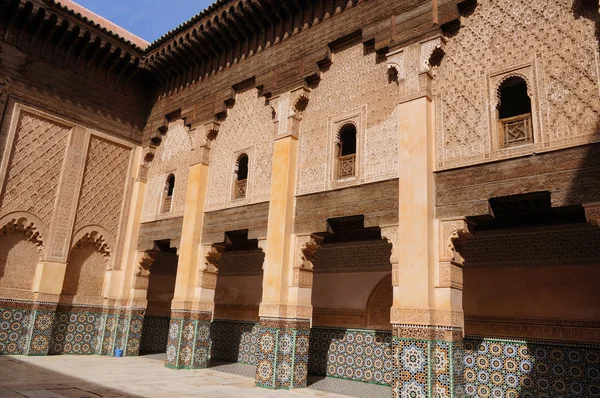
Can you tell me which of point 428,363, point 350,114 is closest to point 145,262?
point 350,114

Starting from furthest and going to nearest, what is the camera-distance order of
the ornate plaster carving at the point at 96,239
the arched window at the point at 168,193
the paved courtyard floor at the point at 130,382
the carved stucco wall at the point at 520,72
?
the arched window at the point at 168,193 → the ornate plaster carving at the point at 96,239 → the paved courtyard floor at the point at 130,382 → the carved stucco wall at the point at 520,72

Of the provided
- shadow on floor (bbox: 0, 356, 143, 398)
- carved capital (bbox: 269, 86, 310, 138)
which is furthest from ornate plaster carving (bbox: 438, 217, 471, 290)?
shadow on floor (bbox: 0, 356, 143, 398)

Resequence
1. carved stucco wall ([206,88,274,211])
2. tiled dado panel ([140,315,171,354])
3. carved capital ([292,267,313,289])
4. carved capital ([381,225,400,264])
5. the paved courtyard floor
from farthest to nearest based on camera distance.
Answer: tiled dado panel ([140,315,171,354]) → carved stucco wall ([206,88,274,211]) → carved capital ([292,267,313,289]) → carved capital ([381,225,400,264]) → the paved courtyard floor

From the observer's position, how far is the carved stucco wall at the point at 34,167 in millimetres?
8695

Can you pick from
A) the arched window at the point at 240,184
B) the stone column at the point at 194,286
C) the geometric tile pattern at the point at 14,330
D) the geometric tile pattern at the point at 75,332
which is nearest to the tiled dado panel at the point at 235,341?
the stone column at the point at 194,286

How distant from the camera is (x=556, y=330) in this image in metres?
6.23

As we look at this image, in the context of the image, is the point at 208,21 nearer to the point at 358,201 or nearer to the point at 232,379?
the point at 358,201

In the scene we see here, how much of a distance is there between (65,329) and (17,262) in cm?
156

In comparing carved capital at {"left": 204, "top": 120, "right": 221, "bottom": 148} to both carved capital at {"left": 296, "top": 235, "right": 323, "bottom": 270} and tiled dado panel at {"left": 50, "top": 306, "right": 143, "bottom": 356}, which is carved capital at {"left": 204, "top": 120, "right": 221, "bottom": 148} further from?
tiled dado panel at {"left": 50, "top": 306, "right": 143, "bottom": 356}

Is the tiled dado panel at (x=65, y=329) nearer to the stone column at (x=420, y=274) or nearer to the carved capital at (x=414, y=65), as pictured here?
the stone column at (x=420, y=274)

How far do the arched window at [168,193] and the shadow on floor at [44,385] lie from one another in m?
3.69

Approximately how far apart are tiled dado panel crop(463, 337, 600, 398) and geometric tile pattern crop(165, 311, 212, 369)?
442cm

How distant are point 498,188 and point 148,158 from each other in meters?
7.67

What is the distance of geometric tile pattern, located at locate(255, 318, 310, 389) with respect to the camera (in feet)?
21.4
